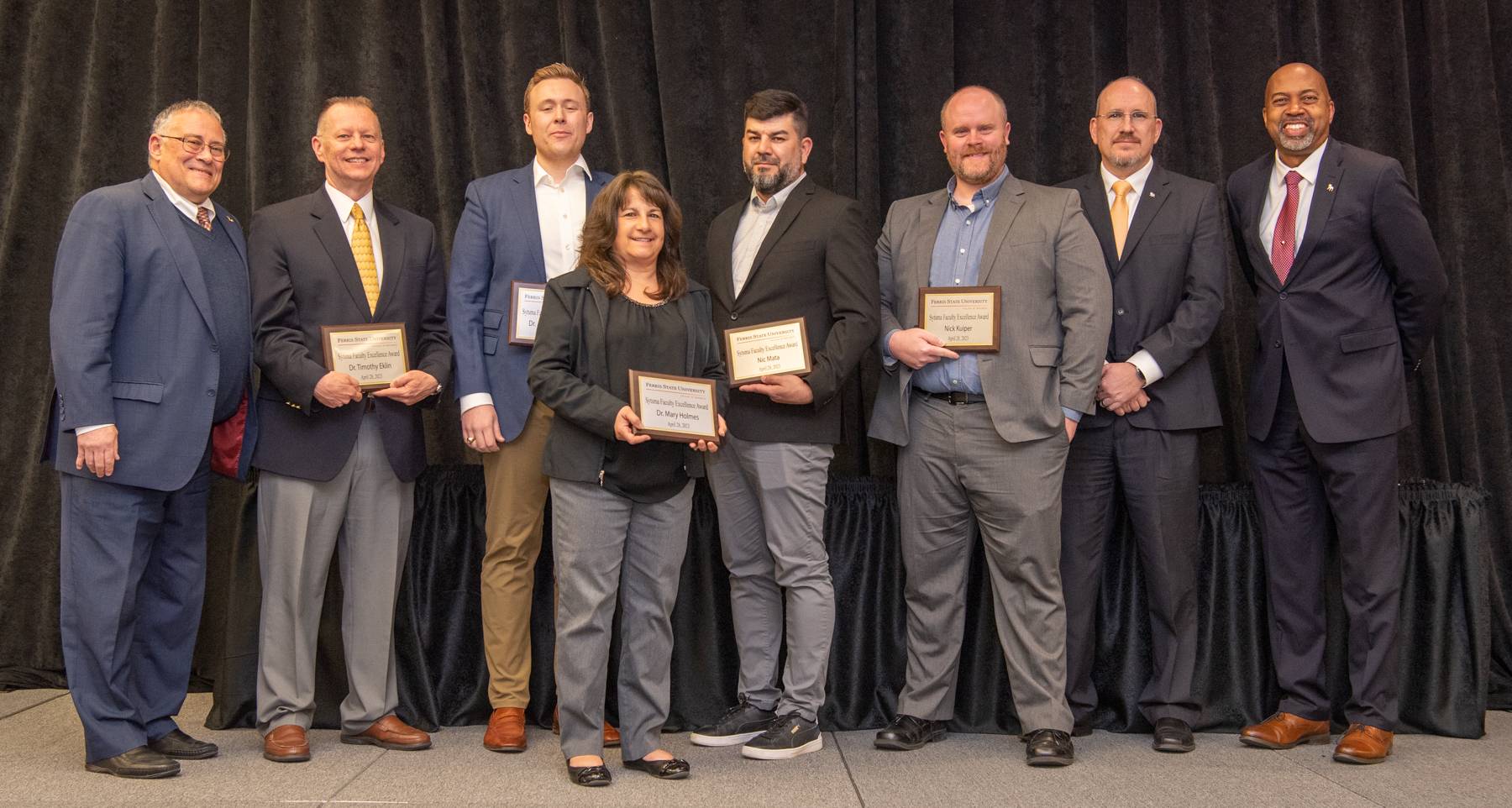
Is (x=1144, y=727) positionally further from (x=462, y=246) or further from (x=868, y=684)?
(x=462, y=246)

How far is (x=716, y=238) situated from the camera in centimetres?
343

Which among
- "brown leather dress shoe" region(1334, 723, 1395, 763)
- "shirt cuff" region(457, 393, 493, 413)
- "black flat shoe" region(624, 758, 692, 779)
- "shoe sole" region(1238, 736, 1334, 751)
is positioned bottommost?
"shoe sole" region(1238, 736, 1334, 751)

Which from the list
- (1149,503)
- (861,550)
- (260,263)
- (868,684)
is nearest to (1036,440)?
(1149,503)

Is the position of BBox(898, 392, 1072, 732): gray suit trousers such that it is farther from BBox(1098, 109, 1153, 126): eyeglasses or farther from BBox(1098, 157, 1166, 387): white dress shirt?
BBox(1098, 109, 1153, 126): eyeglasses

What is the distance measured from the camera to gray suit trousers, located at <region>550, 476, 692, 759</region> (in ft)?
9.73

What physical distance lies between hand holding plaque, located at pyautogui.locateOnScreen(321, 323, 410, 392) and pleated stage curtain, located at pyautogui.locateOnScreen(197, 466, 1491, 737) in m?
0.58

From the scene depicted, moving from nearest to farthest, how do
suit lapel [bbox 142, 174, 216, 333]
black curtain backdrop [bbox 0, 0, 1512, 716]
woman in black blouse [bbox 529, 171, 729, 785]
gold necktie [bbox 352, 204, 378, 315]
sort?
woman in black blouse [bbox 529, 171, 729, 785] → suit lapel [bbox 142, 174, 216, 333] → gold necktie [bbox 352, 204, 378, 315] → black curtain backdrop [bbox 0, 0, 1512, 716]

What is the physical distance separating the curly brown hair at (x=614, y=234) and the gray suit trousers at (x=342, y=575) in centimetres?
78

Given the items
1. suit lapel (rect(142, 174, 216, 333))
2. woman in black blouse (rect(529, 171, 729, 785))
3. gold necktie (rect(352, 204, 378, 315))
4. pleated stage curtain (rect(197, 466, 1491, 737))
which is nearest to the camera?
woman in black blouse (rect(529, 171, 729, 785))

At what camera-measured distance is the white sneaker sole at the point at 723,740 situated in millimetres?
3322

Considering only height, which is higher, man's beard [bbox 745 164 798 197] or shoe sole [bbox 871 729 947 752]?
man's beard [bbox 745 164 798 197]

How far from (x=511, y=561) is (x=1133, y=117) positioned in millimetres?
2123

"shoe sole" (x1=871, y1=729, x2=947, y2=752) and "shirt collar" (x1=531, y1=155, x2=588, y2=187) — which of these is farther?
"shirt collar" (x1=531, y1=155, x2=588, y2=187)

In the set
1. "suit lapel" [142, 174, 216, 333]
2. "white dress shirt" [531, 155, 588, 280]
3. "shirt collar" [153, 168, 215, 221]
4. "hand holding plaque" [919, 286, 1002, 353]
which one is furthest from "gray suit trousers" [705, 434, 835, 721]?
"shirt collar" [153, 168, 215, 221]
